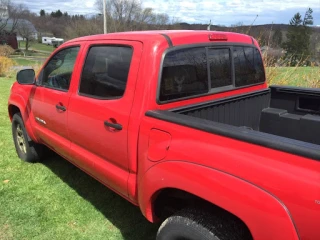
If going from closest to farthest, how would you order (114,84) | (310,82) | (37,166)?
1. (114,84)
2. (37,166)
3. (310,82)

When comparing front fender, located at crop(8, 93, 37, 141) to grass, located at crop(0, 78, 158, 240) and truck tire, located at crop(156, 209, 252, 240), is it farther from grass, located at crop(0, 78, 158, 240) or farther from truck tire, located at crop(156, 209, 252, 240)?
truck tire, located at crop(156, 209, 252, 240)

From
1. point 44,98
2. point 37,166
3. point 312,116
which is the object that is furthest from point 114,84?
point 37,166

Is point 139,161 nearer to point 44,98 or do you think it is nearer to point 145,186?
point 145,186

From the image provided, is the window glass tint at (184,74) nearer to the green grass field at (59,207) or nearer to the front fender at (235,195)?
the front fender at (235,195)

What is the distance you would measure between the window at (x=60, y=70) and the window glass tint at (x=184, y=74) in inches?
46.7

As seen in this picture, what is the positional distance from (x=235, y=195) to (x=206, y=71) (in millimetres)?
1382

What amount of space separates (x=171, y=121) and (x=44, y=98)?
2.07m

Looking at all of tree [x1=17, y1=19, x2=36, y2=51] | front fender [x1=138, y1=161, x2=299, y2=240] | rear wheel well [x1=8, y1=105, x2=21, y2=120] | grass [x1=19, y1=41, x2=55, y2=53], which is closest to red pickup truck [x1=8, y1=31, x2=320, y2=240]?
front fender [x1=138, y1=161, x2=299, y2=240]

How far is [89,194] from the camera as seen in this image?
147 inches

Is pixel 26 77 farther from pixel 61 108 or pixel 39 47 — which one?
pixel 39 47

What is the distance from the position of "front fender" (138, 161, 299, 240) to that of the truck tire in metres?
0.20

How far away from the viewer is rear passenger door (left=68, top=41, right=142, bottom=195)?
2.45 m

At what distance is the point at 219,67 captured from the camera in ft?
9.63

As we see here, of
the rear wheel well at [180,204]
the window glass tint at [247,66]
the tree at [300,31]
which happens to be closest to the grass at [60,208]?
the rear wheel well at [180,204]
